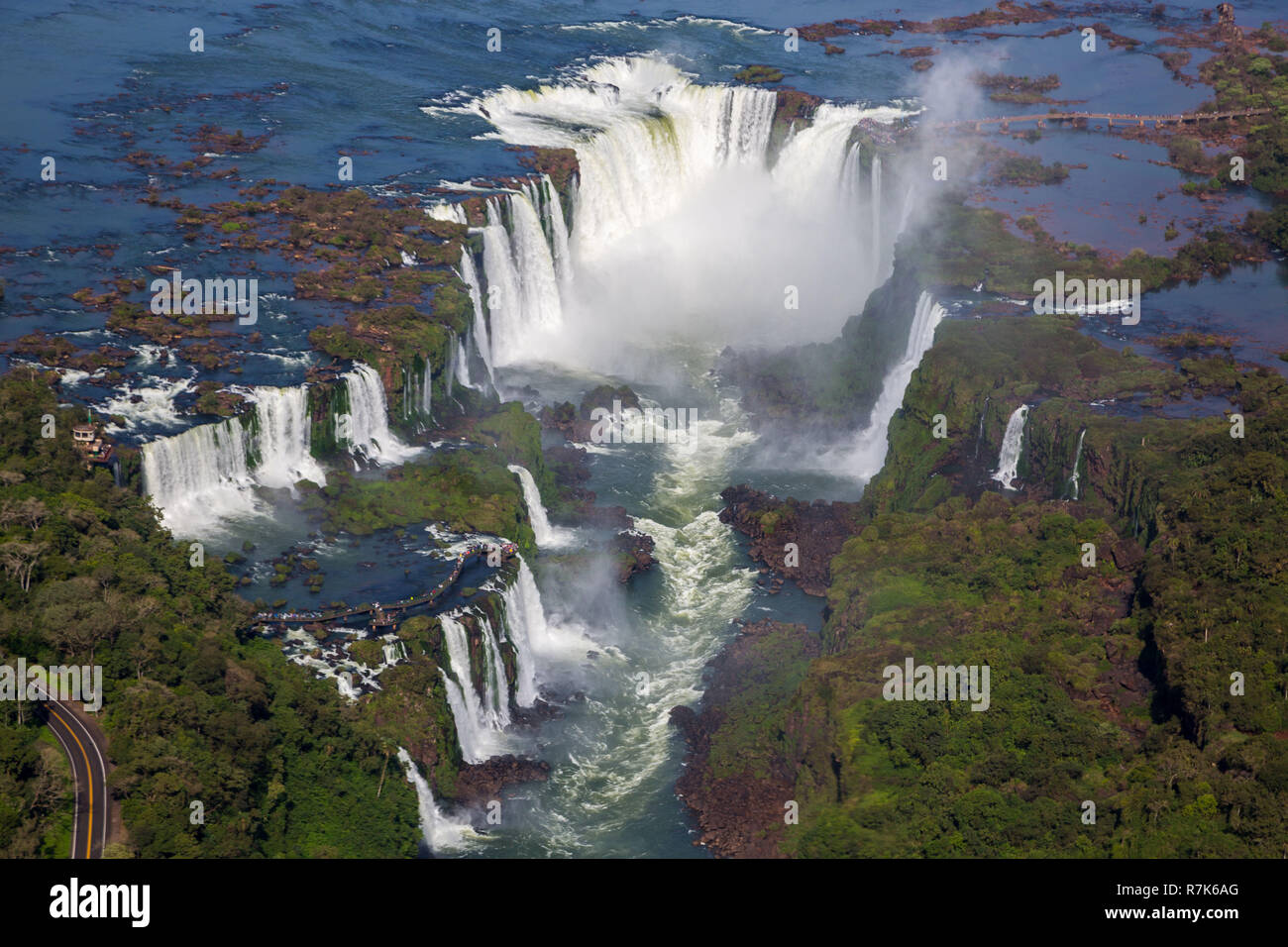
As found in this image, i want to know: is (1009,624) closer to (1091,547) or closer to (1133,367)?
(1091,547)

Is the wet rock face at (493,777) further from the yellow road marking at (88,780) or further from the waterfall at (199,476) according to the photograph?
the waterfall at (199,476)

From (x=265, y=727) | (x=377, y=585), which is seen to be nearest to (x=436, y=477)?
(x=377, y=585)

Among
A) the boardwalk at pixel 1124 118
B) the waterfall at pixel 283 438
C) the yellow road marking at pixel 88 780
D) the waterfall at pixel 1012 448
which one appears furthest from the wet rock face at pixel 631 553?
the boardwalk at pixel 1124 118

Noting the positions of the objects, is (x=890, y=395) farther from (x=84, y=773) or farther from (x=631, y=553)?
(x=84, y=773)

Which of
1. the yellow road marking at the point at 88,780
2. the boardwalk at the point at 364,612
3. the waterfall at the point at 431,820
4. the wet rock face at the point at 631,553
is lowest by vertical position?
the waterfall at the point at 431,820

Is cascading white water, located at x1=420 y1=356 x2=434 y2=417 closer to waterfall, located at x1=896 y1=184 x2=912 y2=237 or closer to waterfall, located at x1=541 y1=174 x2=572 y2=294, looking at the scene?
waterfall, located at x1=541 y1=174 x2=572 y2=294

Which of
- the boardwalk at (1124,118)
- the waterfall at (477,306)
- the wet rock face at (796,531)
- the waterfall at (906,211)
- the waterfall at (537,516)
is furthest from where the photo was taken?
the boardwalk at (1124,118)
